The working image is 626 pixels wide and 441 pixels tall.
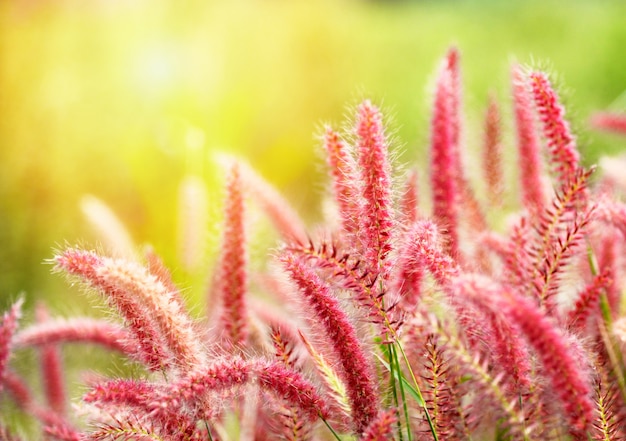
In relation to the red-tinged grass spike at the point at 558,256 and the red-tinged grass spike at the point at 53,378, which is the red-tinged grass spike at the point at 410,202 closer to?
the red-tinged grass spike at the point at 558,256

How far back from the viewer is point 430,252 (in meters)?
0.54

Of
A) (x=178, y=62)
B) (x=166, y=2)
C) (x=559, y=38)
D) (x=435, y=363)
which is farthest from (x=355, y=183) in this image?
(x=559, y=38)

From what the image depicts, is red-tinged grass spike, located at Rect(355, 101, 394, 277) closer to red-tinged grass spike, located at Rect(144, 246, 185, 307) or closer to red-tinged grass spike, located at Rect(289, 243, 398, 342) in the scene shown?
red-tinged grass spike, located at Rect(289, 243, 398, 342)

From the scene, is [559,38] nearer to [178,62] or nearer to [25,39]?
[178,62]

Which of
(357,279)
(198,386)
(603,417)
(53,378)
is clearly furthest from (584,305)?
(53,378)

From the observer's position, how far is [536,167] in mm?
803

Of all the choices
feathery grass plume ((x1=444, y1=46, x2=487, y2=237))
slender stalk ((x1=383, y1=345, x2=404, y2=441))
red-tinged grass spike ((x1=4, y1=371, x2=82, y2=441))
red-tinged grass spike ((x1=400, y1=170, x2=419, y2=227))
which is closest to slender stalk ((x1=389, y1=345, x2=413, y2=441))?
slender stalk ((x1=383, y1=345, x2=404, y2=441))

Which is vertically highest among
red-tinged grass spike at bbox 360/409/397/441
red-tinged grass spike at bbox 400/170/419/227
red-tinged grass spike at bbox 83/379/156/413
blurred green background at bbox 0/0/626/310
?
blurred green background at bbox 0/0/626/310

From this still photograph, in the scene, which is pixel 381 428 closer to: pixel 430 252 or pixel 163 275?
pixel 430 252

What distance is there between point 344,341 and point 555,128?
0.24 m

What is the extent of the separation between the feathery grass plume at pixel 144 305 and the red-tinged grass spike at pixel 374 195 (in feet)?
0.48

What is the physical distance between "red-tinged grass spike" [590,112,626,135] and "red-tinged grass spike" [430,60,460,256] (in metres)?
0.26

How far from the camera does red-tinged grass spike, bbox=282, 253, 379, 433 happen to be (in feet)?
1.72

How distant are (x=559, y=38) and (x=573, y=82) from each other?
→ 1.09ft
